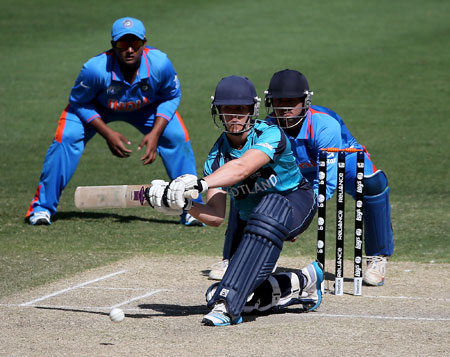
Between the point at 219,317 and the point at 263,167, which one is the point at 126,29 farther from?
the point at 219,317

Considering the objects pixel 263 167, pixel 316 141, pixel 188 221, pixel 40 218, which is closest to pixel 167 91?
pixel 188 221

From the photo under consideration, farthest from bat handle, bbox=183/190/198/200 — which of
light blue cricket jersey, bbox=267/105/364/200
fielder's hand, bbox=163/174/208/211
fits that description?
A: light blue cricket jersey, bbox=267/105/364/200

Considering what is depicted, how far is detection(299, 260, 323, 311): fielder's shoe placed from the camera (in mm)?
5699

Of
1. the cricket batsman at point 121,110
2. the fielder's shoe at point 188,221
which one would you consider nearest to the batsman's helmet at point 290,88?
the cricket batsman at point 121,110

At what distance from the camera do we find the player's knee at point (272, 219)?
5.31 metres

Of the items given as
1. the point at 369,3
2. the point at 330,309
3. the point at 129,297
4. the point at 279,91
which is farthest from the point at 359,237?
the point at 369,3

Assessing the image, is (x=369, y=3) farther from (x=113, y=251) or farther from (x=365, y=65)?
(x=113, y=251)

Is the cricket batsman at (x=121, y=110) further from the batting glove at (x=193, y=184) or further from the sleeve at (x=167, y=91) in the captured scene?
the batting glove at (x=193, y=184)

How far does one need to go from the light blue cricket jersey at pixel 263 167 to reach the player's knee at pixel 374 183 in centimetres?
106

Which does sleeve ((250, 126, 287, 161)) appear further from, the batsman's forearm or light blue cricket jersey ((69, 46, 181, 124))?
light blue cricket jersey ((69, 46, 181, 124))

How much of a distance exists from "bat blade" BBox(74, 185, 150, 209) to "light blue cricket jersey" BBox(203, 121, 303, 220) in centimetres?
50

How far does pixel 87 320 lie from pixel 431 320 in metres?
2.09

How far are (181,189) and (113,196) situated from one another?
58 centimetres

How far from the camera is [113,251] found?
795cm
